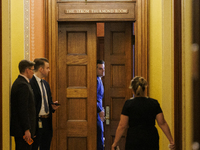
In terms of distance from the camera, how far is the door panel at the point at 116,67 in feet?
14.2

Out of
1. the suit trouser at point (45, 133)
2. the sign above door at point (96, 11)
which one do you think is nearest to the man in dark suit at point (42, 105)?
the suit trouser at point (45, 133)

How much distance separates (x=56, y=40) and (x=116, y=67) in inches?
42.6

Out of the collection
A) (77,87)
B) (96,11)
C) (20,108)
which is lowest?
(20,108)

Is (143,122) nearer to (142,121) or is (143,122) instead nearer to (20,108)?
(142,121)

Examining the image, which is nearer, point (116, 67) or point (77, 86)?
point (77, 86)

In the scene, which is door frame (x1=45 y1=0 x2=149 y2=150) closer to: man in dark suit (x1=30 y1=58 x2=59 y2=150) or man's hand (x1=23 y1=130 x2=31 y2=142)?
man in dark suit (x1=30 y1=58 x2=59 y2=150)

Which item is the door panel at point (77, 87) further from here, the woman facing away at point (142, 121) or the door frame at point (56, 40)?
the woman facing away at point (142, 121)

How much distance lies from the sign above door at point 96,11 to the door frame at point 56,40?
3.8 inches

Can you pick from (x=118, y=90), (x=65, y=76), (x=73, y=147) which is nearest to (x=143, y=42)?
(x=118, y=90)

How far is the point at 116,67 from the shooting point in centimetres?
439

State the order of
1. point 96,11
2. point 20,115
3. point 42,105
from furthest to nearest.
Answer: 1. point 96,11
2. point 42,105
3. point 20,115

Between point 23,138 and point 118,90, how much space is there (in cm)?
208

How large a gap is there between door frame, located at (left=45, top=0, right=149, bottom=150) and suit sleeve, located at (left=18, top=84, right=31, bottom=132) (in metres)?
1.37

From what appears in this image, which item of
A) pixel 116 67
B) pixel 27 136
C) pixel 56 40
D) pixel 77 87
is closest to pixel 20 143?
pixel 27 136
